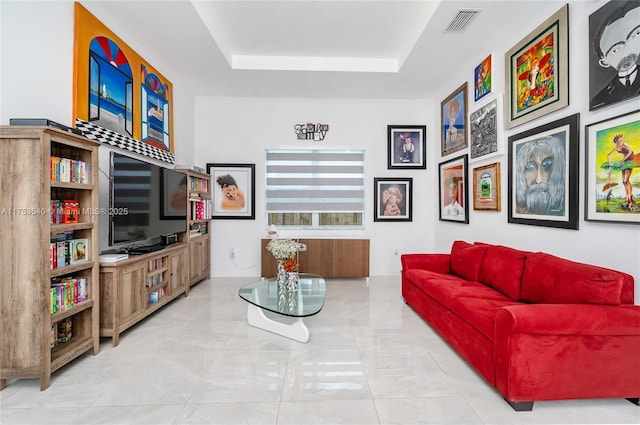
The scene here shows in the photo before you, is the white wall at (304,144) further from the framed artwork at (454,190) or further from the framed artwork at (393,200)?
the framed artwork at (454,190)

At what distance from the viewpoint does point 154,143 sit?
4000mm

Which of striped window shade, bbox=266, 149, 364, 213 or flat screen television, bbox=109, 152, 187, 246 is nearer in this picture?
flat screen television, bbox=109, 152, 187, 246

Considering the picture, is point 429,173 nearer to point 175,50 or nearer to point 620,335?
point 620,335

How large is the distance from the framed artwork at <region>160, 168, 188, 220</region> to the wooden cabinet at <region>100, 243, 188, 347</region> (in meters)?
0.42

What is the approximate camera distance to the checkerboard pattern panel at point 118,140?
2786 millimetres

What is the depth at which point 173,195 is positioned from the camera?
3.82m

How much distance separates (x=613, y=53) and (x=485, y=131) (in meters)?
1.57

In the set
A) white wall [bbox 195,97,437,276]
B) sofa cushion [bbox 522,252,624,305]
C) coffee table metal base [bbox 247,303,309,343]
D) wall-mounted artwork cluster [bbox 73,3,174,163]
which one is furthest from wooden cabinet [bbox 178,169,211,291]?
sofa cushion [bbox 522,252,624,305]

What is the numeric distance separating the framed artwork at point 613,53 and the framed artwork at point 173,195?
4283 mm

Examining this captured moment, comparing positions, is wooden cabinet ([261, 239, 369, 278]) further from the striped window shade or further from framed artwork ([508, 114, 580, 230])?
framed artwork ([508, 114, 580, 230])

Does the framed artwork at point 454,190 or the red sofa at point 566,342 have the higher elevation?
the framed artwork at point 454,190

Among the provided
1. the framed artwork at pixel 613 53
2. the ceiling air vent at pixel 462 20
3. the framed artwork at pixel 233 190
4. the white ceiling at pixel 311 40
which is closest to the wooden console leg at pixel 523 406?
the framed artwork at pixel 613 53

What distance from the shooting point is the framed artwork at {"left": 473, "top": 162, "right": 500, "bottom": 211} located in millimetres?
3527

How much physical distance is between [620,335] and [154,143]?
16.1 ft
